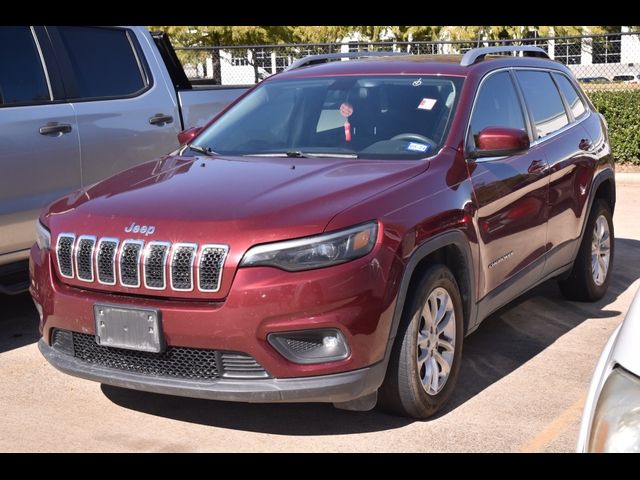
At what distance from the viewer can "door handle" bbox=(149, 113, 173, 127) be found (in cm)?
700

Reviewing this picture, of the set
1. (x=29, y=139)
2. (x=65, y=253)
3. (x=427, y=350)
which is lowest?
(x=427, y=350)

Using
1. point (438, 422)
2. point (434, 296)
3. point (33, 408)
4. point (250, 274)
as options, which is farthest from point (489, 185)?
point (33, 408)

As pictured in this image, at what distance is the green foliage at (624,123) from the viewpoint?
43.4ft

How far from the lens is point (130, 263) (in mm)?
4164

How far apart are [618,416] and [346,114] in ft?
10.7

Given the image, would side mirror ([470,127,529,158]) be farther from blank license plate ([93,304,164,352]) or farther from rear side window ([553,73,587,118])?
blank license plate ([93,304,164,352])

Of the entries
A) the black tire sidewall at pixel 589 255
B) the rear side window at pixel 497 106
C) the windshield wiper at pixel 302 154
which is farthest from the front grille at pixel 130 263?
the black tire sidewall at pixel 589 255

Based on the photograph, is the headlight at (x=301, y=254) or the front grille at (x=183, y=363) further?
the front grille at (x=183, y=363)

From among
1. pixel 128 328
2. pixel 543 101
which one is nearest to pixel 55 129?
pixel 128 328

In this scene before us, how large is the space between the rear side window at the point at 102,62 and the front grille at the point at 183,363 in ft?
9.12

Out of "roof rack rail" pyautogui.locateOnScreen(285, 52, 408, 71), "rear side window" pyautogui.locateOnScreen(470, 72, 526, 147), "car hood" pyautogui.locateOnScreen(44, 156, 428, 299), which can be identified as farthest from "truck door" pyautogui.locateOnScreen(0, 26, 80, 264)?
"rear side window" pyautogui.locateOnScreen(470, 72, 526, 147)

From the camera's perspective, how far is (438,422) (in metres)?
4.58

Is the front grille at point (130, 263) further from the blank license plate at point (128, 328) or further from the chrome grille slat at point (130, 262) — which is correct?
the blank license plate at point (128, 328)

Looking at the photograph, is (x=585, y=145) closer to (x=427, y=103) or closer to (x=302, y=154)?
(x=427, y=103)
